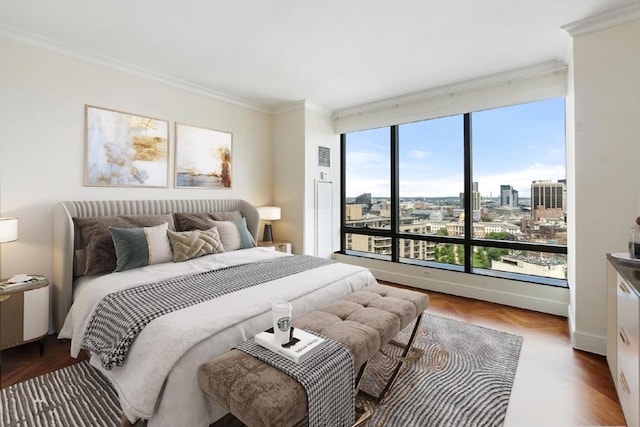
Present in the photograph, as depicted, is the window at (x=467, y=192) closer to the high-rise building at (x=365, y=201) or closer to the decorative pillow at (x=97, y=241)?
the high-rise building at (x=365, y=201)

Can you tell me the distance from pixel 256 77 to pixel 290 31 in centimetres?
111

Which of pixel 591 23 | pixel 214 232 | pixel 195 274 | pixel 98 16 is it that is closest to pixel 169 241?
pixel 214 232

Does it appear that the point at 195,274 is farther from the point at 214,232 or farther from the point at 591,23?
the point at 591,23

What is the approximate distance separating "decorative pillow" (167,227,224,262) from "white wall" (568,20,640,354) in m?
3.30

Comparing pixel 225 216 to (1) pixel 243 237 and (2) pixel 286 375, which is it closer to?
(1) pixel 243 237

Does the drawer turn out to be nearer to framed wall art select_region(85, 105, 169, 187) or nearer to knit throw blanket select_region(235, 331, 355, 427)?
knit throw blanket select_region(235, 331, 355, 427)

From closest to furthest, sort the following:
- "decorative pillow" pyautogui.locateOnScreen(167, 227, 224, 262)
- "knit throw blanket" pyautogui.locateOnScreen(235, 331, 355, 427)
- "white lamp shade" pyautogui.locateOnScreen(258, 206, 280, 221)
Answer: "knit throw blanket" pyautogui.locateOnScreen(235, 331, 355, 427) → "decorative pillow" pyautogui.locateOnScreen(167, 227, 224, 262) → "white lamp shade" pyautogui.locateOnScreen(258, 206, 280, 221)

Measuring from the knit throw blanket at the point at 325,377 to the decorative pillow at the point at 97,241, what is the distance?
70.9 inches

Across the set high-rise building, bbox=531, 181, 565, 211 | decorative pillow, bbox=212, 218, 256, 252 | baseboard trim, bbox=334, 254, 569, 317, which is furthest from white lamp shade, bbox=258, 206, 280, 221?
high-rise building, bbox=531, 181, 565, 211

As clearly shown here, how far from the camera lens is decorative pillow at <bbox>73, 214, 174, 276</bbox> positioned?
8.46ft

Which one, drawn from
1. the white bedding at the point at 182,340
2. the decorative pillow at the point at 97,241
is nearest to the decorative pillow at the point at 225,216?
the decorative pillow at the point at 97,241

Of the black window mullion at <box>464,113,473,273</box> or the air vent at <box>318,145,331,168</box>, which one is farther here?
the air vent at <box>318,145,331,168</box>

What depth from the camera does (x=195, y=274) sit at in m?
2.48

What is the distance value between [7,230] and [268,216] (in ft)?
8.74
